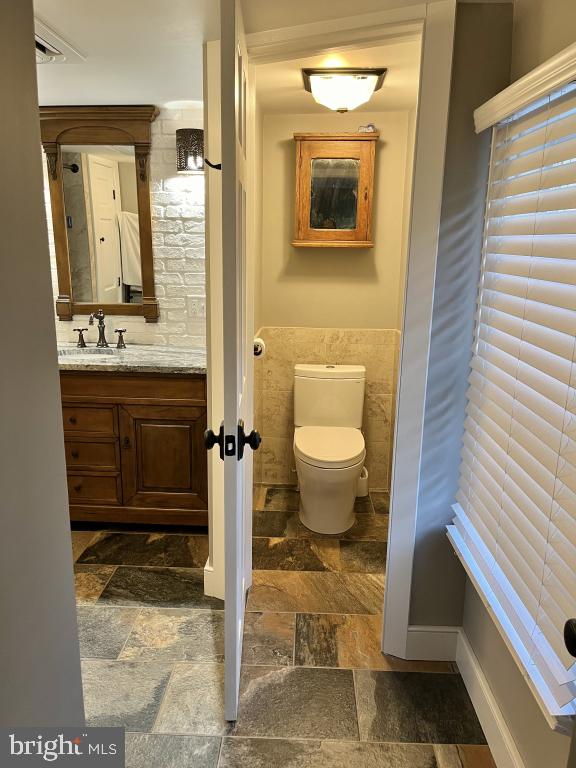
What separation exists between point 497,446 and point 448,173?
0.85 metres

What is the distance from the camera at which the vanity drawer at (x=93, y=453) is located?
272 cm

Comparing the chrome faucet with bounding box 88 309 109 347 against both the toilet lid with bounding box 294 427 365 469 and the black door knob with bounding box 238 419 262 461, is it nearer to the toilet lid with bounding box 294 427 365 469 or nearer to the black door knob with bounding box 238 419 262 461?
the toilet lid with bounding box 294 427 365 469

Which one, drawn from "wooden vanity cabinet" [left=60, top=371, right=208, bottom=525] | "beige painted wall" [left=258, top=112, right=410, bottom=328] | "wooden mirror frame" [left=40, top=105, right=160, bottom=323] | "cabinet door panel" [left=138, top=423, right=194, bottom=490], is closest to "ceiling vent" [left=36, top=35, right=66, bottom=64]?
"wooden mirror frame" [left=40, top=105, right=160, bottom=323]

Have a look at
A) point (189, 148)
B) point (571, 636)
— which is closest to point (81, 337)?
point (189, 148)

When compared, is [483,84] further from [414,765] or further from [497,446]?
[414,765]

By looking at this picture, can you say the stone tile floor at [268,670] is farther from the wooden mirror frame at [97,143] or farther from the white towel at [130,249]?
the white towel at [130,249]

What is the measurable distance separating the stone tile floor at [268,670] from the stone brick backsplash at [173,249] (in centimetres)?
119

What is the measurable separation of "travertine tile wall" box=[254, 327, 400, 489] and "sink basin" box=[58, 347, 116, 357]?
2.77 ft

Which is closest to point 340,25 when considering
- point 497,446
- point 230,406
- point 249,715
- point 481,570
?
point 230,406

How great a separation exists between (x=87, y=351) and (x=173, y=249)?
0.75 meters

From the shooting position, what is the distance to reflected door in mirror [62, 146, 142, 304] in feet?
9.75

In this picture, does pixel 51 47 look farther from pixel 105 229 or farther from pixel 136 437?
pixel 136 437

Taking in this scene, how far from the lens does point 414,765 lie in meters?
1.58

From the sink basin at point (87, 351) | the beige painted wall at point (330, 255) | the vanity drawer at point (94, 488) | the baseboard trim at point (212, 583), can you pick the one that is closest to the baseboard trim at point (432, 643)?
the baseboard trim at point (212, 583)
